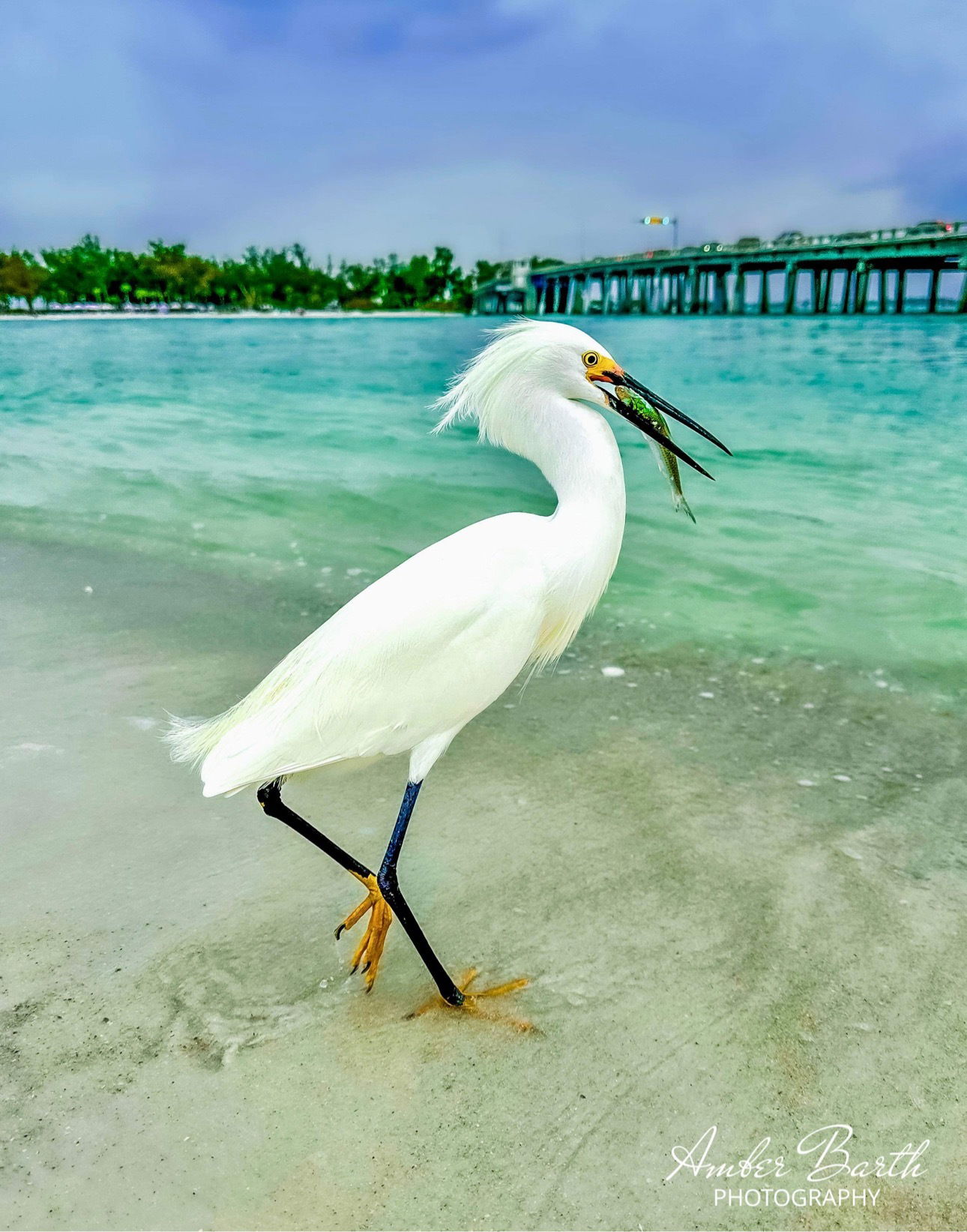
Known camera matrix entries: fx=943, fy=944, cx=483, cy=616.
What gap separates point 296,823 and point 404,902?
15.2 inches

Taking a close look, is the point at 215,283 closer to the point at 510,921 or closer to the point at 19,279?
the point at 19,279

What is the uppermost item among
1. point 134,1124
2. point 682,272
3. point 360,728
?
point 682,272

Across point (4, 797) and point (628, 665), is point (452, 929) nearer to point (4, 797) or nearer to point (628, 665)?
point (4, 797)

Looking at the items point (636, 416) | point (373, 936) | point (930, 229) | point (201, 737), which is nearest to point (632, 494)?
point (636, 416)

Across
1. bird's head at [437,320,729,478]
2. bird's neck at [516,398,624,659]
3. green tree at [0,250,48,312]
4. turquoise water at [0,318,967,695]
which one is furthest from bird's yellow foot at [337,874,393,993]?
green tree at [0,250,48,312]

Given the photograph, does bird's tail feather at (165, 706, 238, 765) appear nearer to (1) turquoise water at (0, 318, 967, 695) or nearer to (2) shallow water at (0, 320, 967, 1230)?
(2) shallow water at (0, 320, 967, 1230)

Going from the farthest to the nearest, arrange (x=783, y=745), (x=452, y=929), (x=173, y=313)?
(x=173, y=313)
(x=783, y=745)
(x=452, y=929)

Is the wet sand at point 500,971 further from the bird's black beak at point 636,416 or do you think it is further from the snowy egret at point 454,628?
the bird's black beak at point 636,416

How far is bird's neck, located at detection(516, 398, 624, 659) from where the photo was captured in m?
2.63

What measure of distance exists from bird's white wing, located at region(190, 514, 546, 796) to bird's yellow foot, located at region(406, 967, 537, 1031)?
27.5 inches

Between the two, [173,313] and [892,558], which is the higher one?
[173,313]

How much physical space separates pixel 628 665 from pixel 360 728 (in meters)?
2.69

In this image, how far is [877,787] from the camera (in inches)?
149

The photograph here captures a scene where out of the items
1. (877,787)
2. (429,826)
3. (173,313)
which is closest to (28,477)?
(429,826)
